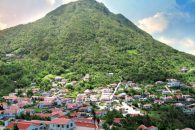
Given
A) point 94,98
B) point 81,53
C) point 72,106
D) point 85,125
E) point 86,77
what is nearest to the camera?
point 85,125

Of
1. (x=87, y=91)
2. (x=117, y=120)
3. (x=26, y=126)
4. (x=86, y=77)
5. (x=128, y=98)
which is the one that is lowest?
(x=117, y=120)

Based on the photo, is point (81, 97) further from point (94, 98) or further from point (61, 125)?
point (61, 125)

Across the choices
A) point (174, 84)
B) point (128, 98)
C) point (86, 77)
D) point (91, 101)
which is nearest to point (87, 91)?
point (91, 101)

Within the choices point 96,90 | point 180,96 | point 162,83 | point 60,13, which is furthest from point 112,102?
point 60,13

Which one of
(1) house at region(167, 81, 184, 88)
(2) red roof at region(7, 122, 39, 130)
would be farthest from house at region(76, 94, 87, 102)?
(2) red roof at region(7, 122, 39, 130)

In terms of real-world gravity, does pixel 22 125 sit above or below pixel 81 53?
below

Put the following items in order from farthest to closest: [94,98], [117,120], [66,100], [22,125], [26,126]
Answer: [94,98] → [66,100] → [117,120] → [22,125] → [26,126]

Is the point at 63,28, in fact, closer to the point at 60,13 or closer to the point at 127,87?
the point at 60,13
